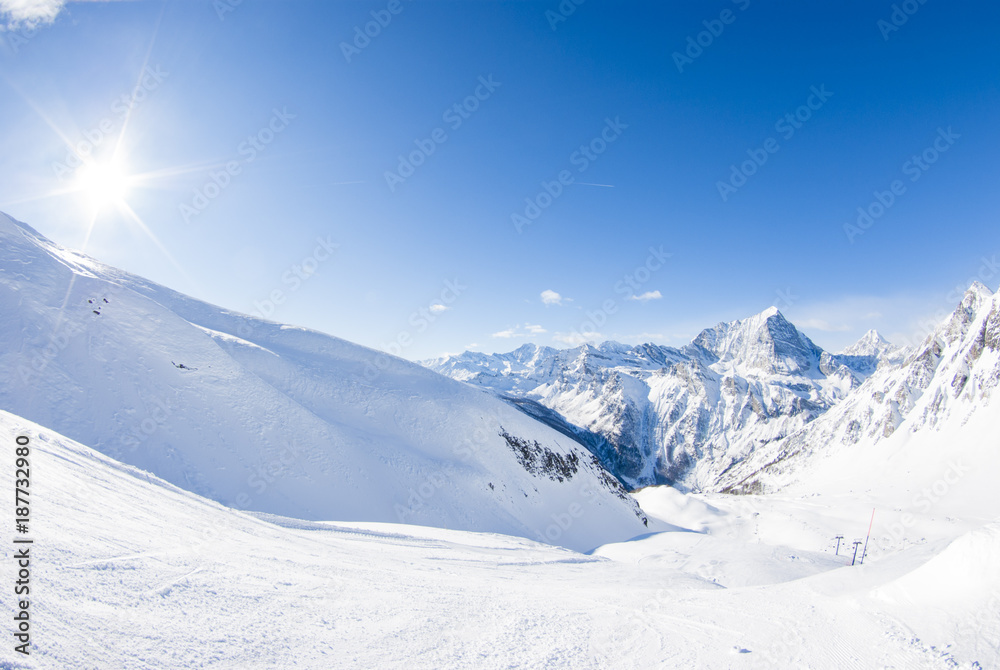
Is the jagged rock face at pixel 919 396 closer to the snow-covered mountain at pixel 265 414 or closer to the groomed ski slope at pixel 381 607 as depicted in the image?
the snow-covered mountain at pixel 265 414

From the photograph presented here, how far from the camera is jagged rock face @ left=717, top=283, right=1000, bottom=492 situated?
116000mm

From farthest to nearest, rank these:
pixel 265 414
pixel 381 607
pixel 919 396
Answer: pixel 919 396
pixel 265 414
pixel 381 607

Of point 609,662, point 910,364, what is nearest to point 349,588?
point 609,662

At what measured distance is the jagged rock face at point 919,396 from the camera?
11600 centimetres

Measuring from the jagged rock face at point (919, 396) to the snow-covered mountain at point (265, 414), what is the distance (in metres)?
134

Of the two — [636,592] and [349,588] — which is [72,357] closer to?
[349,588]

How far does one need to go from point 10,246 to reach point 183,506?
106 ft

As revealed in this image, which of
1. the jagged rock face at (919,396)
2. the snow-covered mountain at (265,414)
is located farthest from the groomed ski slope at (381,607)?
the jagged rock face at (919,396)

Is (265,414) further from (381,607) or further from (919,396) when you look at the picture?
(919,396)

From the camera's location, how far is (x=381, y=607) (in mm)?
9047

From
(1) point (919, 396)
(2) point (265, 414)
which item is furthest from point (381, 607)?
(1) point (919, 396)

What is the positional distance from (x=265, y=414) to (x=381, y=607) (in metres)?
25.5

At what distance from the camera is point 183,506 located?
1455cm

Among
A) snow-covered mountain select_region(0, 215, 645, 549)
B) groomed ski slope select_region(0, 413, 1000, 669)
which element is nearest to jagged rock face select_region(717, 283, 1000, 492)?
snow-covered mountain select_region(0, 215, 645, 549)
